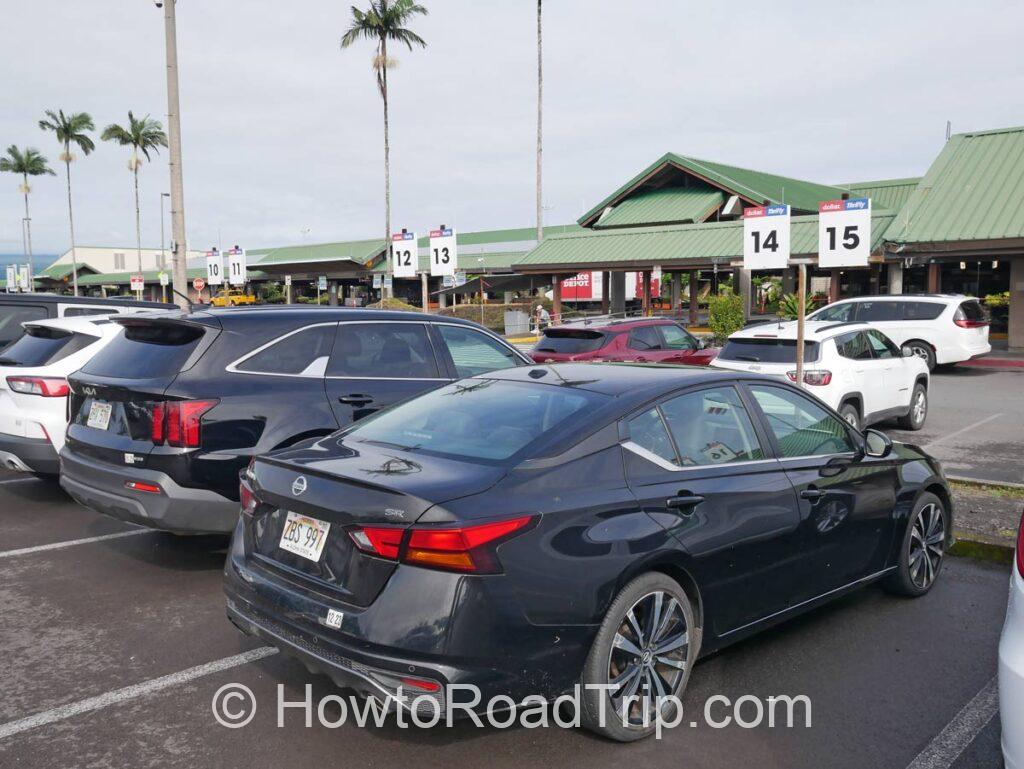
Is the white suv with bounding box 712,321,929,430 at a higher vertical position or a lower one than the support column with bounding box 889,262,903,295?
lower

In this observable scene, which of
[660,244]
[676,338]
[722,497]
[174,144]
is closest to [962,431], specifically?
[676,338]

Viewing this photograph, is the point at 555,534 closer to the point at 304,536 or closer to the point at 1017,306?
the point at 304,536

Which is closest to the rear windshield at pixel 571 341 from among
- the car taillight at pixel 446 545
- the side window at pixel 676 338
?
the side window at pixel 676 338

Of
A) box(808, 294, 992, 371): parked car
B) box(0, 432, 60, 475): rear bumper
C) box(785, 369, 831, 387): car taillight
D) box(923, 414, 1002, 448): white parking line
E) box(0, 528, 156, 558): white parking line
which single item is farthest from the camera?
box(808, 294, 992, 371): parked car

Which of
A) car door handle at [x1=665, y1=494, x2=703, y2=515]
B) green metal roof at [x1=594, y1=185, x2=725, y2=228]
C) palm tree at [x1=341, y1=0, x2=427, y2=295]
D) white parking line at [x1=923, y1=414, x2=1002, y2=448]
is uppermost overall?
palm tree at [x1=341, y1=0, x2=427, y2=295]

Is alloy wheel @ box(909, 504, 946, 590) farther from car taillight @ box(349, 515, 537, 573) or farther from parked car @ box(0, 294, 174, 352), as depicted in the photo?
parked car @ box(0, 294, 174, 352)

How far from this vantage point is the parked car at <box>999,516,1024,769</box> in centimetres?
250

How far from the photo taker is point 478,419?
4.20m

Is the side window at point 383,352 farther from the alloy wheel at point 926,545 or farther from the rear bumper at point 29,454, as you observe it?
the alloy wheel at point 926,545

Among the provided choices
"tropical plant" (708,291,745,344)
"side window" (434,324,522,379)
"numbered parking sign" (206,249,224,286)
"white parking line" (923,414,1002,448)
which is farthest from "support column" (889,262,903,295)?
"side window" (434,324,522,379)

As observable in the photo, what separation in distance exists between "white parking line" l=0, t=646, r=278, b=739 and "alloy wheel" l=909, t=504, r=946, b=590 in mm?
3893

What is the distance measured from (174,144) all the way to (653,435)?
14.6 metres

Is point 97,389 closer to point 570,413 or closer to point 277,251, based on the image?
point 570,413

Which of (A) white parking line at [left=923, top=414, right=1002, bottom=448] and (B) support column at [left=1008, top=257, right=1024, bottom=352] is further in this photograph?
(B) support column at [left=1008, top=257, right=1024, bottom=352]
